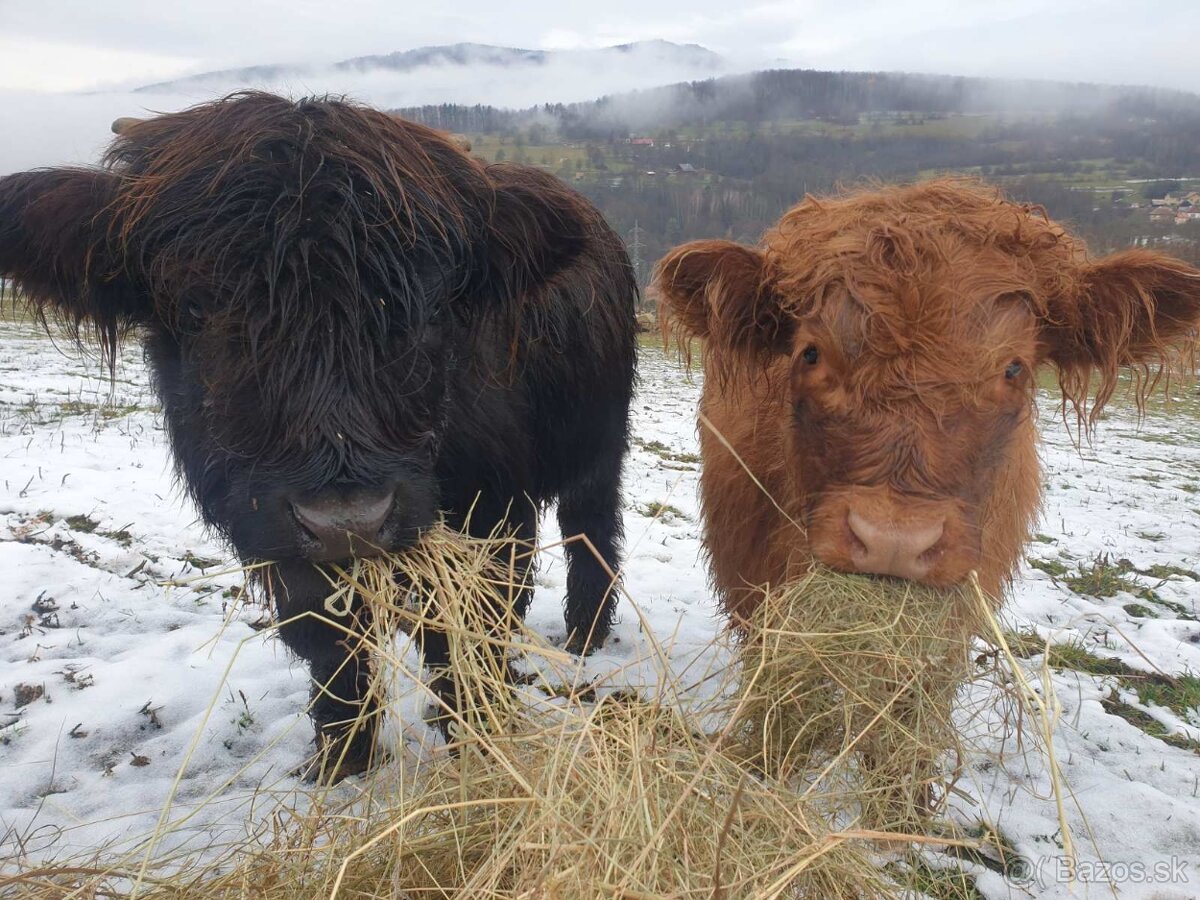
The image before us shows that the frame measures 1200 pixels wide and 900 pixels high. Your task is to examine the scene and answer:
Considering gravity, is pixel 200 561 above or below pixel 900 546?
below

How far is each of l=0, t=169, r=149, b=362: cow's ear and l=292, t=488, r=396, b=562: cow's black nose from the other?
3.35 feet

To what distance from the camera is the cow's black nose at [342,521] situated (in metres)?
1.76

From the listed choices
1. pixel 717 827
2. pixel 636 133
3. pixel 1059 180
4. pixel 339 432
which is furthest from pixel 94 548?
pixel 636 133

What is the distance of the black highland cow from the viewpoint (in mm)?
1814

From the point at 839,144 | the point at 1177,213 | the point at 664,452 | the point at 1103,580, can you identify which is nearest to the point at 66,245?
the point at 1103,580

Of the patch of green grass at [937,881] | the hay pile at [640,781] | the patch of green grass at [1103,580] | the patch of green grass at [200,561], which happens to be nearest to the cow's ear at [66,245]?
the hay pile at [640,781]

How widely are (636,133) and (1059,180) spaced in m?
96.7

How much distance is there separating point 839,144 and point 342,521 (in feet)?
481

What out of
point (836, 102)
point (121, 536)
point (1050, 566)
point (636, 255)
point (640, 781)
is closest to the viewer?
point (640, 781)

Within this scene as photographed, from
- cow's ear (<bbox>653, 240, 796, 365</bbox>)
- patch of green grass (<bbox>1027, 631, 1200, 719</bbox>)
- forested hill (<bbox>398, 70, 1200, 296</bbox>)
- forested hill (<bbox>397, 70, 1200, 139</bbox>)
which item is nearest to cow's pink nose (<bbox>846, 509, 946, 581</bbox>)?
cow's ear (<bbox>653, 240, 796, 365</bbox>)

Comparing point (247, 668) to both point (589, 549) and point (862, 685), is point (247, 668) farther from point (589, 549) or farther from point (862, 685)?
point (862, 685)

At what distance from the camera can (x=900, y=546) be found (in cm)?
189

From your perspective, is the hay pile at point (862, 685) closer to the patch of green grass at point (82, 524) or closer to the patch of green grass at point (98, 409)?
the patch of green grass at point (82, 524)

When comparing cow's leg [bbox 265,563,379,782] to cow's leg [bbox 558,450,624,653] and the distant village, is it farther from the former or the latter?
the distant village
